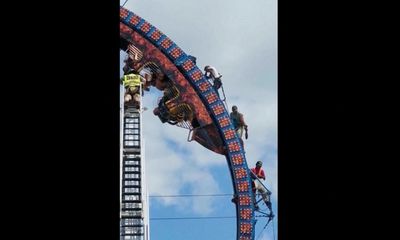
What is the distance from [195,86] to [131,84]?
5.31ft

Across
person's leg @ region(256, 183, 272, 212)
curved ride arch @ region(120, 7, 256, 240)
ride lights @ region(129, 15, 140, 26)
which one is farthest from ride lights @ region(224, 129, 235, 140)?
ride lights @ region(129, 15, 140, 26)

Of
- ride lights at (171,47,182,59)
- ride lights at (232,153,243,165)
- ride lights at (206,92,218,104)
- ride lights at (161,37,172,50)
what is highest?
ride lights at (161,37,172,50)

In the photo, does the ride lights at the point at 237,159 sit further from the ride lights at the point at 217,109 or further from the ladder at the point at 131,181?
the ladder at the point at 131,181

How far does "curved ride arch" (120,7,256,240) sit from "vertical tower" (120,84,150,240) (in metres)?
1.60

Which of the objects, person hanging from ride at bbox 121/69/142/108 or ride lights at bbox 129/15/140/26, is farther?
person hanging from ride at bbox 121/69/142/108

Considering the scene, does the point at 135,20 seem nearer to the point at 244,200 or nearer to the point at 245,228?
the point at 244,200

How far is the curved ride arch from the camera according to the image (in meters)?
21.3

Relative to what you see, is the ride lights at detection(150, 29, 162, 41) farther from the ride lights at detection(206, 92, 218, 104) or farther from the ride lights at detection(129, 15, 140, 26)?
the ride lights at detection(206, 92, 218, 104)

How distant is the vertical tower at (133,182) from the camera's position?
843 inches
